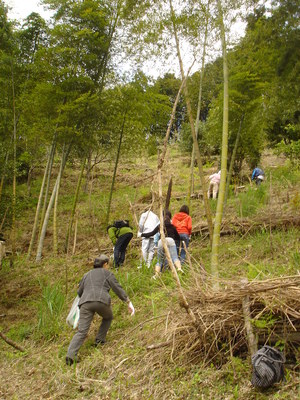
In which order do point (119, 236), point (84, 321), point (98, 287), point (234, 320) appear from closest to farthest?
point (234, 320) → point (84, 321) → point (98, 287) → point (119, 236)

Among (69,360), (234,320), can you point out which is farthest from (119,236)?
(234,320)

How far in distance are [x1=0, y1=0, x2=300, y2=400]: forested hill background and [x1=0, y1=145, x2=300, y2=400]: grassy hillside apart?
0.02 metres

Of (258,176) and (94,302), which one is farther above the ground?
(258,176)

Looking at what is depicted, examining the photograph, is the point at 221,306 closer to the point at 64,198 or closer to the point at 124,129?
the point at 124,129

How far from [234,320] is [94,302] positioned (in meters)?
2.04

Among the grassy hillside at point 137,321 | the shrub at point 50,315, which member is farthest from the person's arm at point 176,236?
the shrub at point 50,315

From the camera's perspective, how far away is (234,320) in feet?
13.4

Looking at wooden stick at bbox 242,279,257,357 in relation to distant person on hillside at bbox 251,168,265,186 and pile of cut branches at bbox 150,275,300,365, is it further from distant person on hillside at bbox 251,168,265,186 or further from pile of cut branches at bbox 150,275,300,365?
distant person on hillside at bbox 251,168,265,186

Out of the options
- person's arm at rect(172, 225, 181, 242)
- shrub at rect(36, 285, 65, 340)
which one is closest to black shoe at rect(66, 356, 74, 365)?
shrub at rect(36, 285, 65, 340)

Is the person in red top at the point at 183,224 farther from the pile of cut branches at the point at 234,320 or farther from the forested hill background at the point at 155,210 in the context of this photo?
the pile of cut branches at the point at 234,320

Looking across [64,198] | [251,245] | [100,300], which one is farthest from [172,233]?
[64,198]

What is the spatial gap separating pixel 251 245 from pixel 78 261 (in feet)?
15.0

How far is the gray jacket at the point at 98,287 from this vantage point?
5410 millimetres

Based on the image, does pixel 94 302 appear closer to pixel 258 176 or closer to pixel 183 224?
pixel 183 224
